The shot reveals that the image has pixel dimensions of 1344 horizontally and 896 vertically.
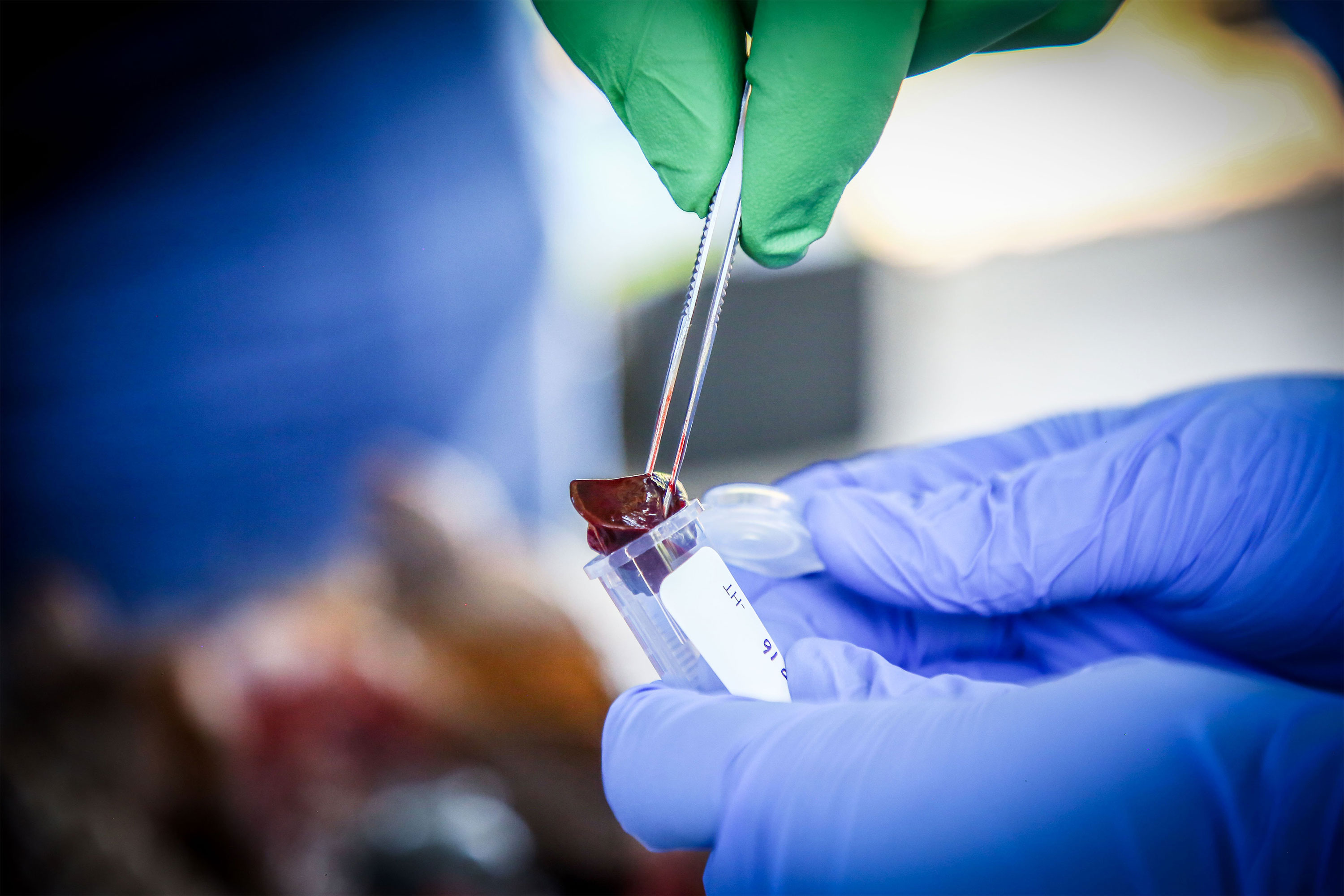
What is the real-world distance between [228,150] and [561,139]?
1.89 ft

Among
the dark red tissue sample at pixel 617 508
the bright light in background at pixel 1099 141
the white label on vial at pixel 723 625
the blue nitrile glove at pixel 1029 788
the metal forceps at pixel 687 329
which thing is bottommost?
the blue nitrile glove at pixel 1029 788

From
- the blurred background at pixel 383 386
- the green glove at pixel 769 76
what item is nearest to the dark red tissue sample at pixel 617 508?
the green glove at pixel 769 76

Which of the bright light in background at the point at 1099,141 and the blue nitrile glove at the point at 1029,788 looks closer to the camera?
the blue nitrile glove at the point at 1029,788

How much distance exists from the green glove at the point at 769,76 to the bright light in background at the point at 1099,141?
339 millimetres

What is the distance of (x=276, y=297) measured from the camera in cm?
116

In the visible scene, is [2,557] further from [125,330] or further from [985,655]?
[985,655]

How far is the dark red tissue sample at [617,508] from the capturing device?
0.48 metres

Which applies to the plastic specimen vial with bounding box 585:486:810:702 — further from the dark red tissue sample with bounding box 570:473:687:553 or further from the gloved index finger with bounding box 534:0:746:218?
the gloved index finger with bounding box 534:0:746:218

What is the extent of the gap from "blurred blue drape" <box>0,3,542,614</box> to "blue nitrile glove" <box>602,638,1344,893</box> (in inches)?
30.8

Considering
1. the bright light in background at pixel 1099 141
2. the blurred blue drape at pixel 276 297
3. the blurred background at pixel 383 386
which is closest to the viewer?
the bright light in background at pixel 1099 141

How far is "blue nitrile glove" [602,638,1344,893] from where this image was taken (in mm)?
355

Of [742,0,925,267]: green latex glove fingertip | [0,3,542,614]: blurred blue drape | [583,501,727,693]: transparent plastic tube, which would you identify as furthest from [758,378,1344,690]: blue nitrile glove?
[0,3,542,614]: blurred blue drape

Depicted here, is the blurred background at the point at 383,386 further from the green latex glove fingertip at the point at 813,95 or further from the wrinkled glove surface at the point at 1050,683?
the green latex glove fingertip at the point at 813,95

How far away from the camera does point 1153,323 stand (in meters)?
0.93
